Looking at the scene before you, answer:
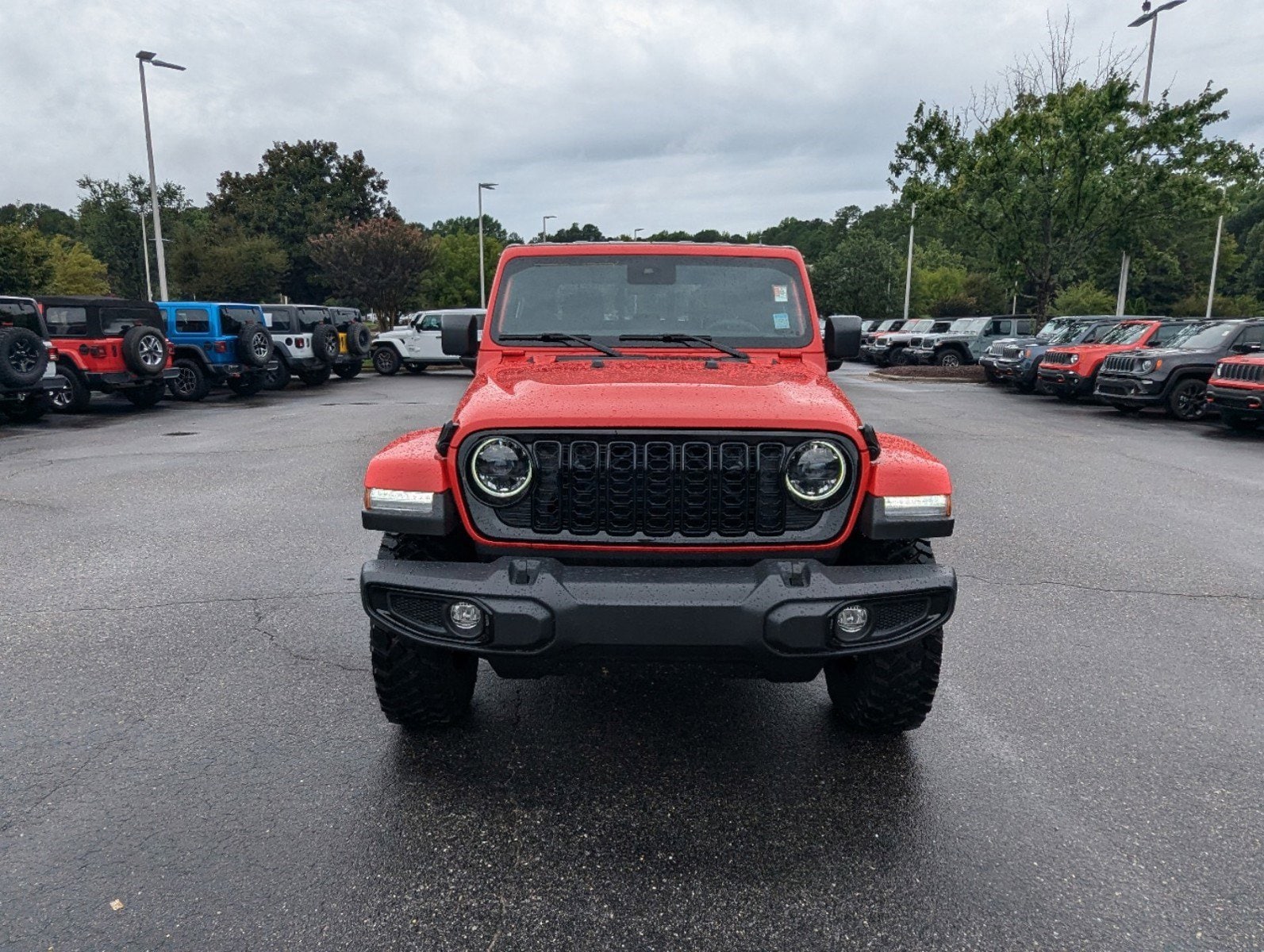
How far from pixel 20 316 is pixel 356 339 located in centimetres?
906

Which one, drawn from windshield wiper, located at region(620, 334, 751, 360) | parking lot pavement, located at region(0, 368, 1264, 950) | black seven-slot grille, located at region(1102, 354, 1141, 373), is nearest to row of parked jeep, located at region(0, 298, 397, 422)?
parking lot pavement, located at region(0, 368, 1264, 950)

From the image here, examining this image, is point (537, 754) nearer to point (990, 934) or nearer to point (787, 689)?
point (787, 689)

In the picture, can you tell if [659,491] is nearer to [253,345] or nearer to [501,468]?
[501,468]

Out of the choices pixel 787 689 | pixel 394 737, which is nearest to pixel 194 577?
pixel 394 737

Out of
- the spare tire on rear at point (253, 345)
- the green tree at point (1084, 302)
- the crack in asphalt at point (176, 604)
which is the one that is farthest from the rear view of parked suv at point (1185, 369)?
the green tree at point (1084, 302)

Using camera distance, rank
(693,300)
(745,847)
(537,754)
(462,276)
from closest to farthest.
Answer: (745,847)
(537,754)
(693,300)
(462,276)

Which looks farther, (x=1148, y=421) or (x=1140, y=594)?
(x=1148, y=421)

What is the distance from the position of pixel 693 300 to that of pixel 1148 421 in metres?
13.2

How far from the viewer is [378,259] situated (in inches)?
1543

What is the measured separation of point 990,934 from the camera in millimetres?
2414

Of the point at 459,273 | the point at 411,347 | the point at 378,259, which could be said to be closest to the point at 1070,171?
the point at 411,347

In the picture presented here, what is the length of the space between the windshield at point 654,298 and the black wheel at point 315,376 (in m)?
18.0

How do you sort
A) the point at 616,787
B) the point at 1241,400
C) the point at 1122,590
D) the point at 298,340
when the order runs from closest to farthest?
1. the point at 616,787
2. the point at 1122,590
3. the point at 1241,400
4. the point at 298,340

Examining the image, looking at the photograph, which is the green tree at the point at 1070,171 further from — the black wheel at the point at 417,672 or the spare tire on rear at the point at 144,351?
the black wheel at the point at 417,672
